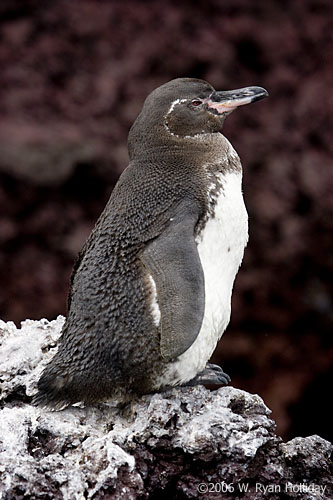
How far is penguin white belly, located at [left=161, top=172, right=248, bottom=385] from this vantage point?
2459 millimetres

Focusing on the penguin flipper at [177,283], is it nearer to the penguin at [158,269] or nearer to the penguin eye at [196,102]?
the penguin at [158,269]

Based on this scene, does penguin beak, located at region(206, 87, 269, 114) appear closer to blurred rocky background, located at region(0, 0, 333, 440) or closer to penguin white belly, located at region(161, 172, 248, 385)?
penguin white belly, located at region(161, 172, 248, 385)

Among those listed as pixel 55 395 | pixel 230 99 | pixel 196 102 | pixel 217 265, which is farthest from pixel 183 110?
pixel 55 395

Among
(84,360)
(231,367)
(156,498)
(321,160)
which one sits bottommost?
(156,498)

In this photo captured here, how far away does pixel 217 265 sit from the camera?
2.54 m

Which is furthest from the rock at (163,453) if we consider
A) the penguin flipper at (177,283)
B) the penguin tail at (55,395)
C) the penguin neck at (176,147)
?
the penguin neck at (176,147)

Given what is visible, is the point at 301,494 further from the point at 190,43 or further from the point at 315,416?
the point at 190,43

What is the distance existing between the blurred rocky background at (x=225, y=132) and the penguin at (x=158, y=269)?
2223mm

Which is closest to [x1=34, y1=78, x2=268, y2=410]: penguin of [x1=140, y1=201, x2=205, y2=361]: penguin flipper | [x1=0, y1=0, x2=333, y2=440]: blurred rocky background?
[x1=140, y1=201, x2=205, y2=361]: penguin flipper

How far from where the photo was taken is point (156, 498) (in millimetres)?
2205

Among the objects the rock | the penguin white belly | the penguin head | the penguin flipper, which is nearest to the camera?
the rock

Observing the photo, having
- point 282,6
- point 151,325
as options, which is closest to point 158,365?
point 151,325

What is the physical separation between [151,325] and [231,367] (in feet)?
8.27

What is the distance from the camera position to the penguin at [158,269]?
92.8 inches
